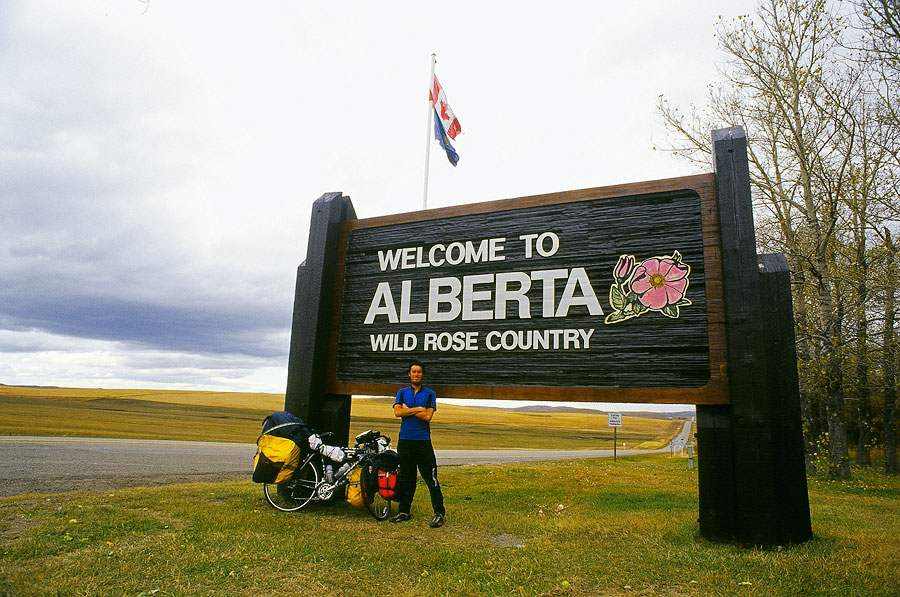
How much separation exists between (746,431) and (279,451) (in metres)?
5.72

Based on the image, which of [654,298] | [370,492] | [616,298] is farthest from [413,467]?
[654,298]

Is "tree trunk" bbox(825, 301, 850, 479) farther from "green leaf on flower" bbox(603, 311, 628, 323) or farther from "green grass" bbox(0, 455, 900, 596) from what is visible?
"green leaf on flower" bbox(603, 311, 628, 323)

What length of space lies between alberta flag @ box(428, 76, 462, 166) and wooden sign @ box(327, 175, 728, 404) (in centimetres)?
547

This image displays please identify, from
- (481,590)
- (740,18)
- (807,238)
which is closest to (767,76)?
(740,18)

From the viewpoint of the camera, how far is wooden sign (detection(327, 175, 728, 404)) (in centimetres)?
639

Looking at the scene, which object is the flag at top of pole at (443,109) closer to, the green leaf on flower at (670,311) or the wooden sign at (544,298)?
the wooden sign at (544,298)

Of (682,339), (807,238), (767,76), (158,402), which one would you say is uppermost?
(767,76)

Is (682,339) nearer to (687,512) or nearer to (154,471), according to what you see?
(687,512)

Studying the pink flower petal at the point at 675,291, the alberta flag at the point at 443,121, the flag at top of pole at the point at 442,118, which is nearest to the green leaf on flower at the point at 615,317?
the pink flower petal at the point at 675,291

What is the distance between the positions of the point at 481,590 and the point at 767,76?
738 inches

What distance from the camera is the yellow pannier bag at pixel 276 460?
6891 millimetres

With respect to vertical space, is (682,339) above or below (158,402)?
above

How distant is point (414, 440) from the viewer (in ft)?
22.3

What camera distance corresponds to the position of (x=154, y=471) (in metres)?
12.8
